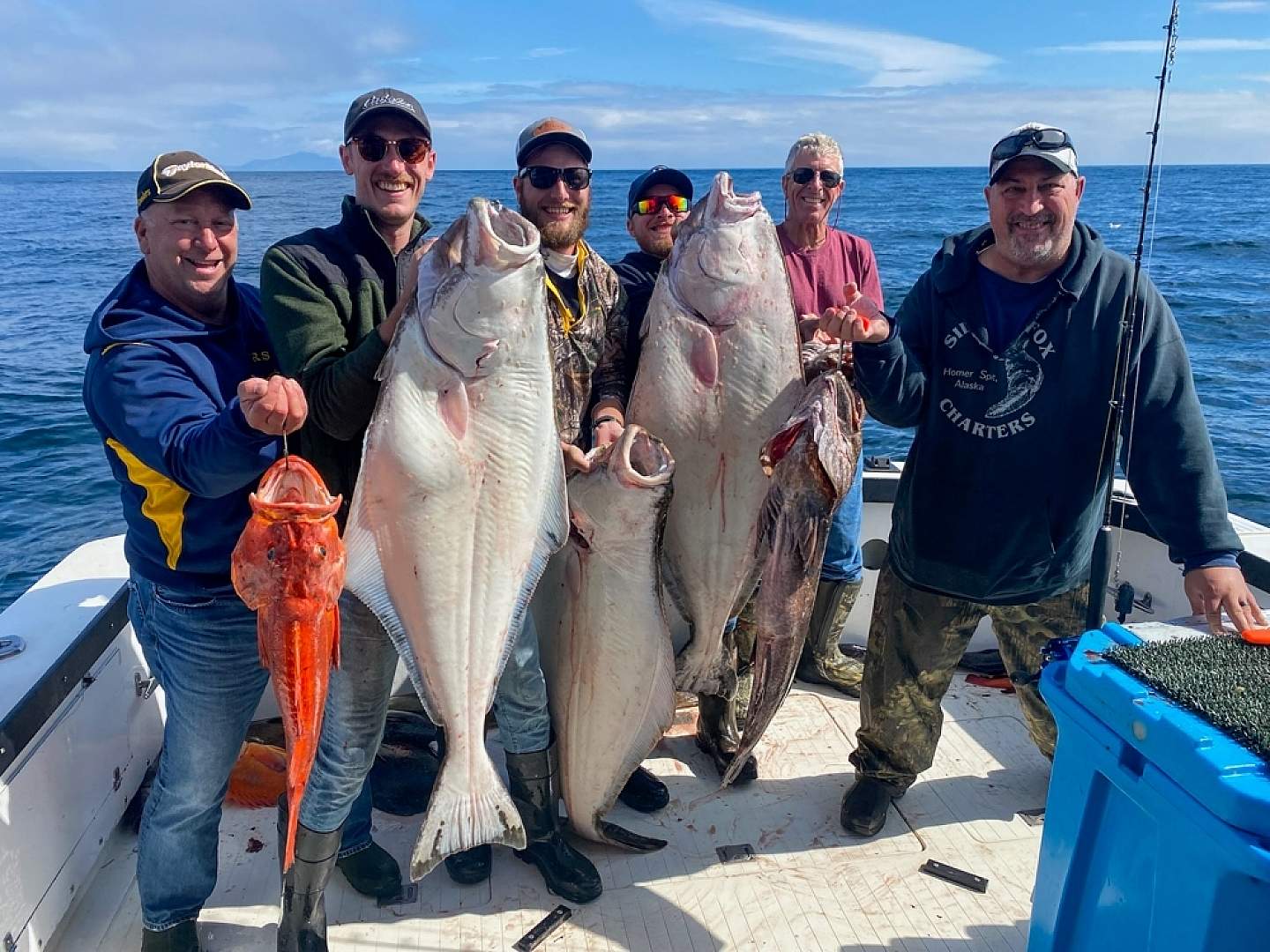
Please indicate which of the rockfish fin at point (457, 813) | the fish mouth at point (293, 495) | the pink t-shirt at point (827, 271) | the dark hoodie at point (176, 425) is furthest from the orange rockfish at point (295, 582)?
the pink t-shirt at point (827, 271)

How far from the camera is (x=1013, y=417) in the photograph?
3.46 meters

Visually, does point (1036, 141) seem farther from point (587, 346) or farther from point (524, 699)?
point (524, 699)

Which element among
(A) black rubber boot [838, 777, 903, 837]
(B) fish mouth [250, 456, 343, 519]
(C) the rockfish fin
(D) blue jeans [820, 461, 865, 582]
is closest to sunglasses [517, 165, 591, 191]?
(B) fish mouth [250, 456, 343, 519]

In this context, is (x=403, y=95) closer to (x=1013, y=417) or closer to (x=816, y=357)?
(x=816, y=357)

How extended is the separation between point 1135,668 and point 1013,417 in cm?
138

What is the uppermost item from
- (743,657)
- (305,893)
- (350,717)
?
(350,717)

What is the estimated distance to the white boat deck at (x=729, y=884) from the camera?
3242 mm

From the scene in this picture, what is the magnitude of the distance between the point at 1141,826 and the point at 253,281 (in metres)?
23.4

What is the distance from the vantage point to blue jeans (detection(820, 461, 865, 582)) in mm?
4762

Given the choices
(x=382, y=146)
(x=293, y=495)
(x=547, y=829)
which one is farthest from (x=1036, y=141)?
(x=547, y=829)

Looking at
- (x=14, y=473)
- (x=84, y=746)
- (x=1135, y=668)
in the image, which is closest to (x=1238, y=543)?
(x=1135, y=668)

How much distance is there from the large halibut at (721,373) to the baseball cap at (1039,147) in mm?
1088

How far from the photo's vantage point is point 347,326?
2809 millimetres

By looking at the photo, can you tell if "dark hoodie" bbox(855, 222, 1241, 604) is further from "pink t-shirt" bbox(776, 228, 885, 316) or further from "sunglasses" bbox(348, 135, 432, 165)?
"sunglasses" bbox(348, 135, 432, 165)
